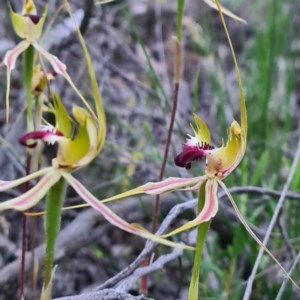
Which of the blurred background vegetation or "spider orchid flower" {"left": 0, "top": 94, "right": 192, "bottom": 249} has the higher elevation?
"spider orchid flower" {"left": 0, "top": 94, "right": 192, "bottom": 249}

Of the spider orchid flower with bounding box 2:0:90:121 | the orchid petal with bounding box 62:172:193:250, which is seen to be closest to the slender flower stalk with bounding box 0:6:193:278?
the orchid petal with bounding box 62:172:193:250

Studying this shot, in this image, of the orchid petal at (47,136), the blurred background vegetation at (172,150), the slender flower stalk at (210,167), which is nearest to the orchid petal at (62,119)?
the orchid petal at (47,136)

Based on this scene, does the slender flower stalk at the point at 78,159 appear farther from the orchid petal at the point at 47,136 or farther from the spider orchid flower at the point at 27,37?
the spider orchid flower at the point at 27,37

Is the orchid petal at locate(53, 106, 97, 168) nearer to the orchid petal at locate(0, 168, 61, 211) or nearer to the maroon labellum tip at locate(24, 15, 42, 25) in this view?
the orchid petal at locate(0, 168, 61, 211)

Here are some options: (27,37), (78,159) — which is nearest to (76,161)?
(78,159)

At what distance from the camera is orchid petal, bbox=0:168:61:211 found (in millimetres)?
750

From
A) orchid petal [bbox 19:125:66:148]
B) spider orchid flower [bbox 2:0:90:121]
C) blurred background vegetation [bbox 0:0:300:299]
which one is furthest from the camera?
blurred background vegetation [bbox 0:0:300:299]

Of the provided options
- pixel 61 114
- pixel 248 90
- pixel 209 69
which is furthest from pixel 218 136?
pixel 61 114

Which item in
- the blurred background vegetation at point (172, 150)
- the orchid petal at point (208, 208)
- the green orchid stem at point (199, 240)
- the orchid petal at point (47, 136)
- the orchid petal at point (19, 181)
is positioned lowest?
the blurred background vegetation at point (172, 150)

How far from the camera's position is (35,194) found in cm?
77

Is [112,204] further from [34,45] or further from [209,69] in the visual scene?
[209,69]

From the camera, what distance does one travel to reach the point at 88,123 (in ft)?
2.65

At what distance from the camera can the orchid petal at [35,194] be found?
750 millimetres

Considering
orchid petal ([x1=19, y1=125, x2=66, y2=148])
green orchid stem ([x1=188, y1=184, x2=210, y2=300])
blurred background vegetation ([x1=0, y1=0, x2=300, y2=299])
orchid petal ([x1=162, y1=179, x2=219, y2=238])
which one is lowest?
blurred background vegetation ([x1=0, y1=0, x2=300, y2=299])
